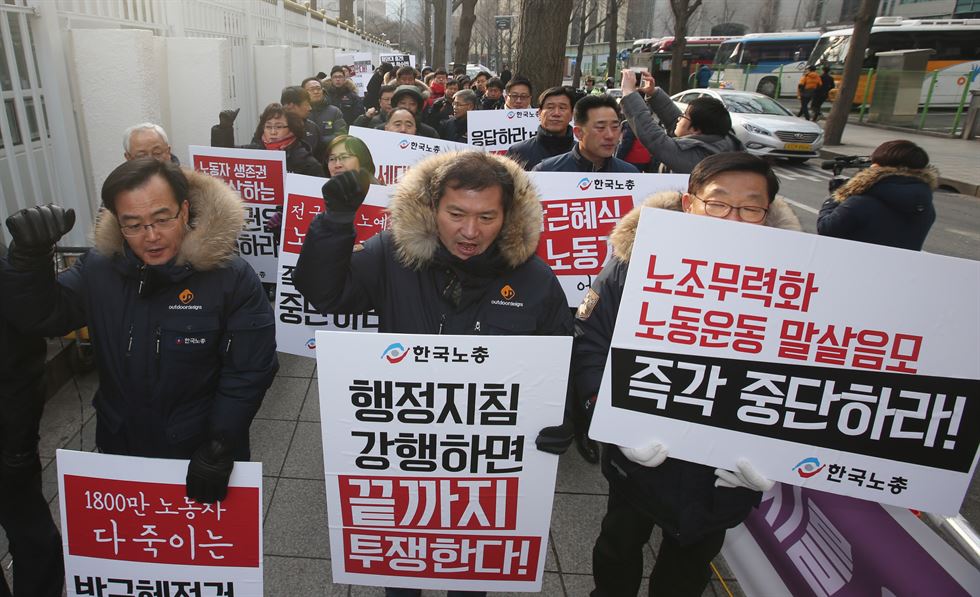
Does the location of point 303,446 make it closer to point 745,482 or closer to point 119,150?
point 745,482

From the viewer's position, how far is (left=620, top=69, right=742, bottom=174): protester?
4023 millimetres

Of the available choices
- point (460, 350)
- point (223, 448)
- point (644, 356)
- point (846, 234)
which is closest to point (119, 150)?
point (223, 448)

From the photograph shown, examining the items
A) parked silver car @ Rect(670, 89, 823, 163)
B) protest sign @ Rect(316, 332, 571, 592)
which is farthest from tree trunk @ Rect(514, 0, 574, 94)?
parked silver car @ Rect(670, 89, 823, 163)

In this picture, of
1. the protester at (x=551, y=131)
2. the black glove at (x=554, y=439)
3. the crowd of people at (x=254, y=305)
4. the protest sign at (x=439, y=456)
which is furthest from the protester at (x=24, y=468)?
the protester at (x=551, y=131)

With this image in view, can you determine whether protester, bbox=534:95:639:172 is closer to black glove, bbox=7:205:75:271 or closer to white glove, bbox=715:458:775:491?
white glove, bbox=715:458:775:491

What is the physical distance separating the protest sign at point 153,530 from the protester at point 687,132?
10.2 ft

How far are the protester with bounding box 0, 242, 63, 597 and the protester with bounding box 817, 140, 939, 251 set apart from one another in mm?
4227

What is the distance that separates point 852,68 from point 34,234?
703 inches

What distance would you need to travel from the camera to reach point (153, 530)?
6.72 feet

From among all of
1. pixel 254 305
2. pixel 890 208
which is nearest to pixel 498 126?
pixel 890 208

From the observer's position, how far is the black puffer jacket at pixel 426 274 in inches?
83.1

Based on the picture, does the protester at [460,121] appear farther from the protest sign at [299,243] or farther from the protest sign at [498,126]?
the protest sign at [299,243]

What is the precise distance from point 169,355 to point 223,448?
36 centimetres

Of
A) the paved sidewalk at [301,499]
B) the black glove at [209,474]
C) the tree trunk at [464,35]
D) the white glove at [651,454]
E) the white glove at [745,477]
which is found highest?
the tree trunk at [464,35]
